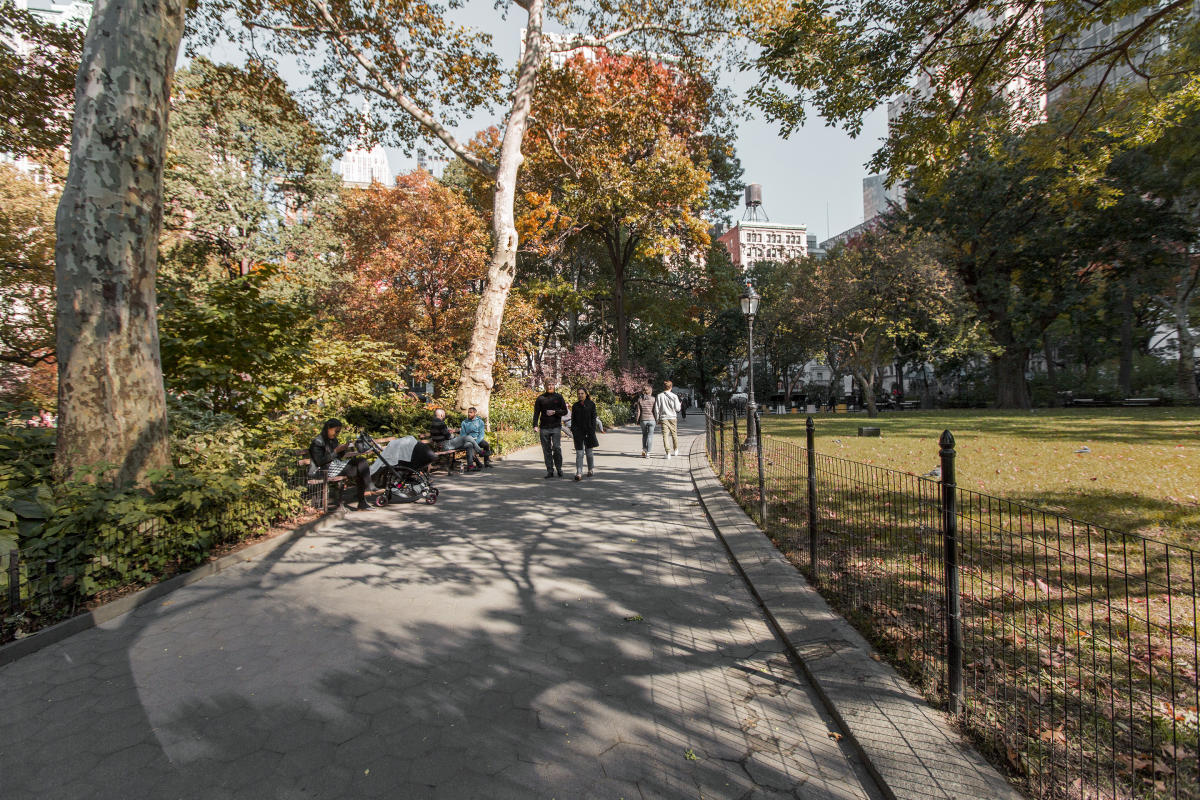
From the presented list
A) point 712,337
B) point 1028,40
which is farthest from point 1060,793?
point 712,337

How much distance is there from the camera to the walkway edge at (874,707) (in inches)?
89.1

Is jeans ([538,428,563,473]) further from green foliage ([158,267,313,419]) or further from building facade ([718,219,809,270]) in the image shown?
building facade ([718,219,809,270])

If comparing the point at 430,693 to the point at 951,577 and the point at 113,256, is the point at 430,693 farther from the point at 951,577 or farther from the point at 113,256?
the point at 113,256

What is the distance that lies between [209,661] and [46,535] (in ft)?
5.77

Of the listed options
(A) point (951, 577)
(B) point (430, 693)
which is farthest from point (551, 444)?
(A) point (951, 577)


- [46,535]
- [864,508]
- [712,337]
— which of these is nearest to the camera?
[46,535]

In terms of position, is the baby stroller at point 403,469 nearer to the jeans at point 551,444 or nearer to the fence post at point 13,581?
the jeans at point 551,444

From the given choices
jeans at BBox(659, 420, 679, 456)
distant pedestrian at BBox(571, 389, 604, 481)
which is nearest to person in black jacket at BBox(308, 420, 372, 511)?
distant pedestrian at BBox(571, 389, 604, 481)

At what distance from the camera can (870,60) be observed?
7402 mm

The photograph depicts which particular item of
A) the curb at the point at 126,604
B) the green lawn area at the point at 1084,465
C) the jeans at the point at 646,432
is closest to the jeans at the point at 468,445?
the jeans at the point at 646,432

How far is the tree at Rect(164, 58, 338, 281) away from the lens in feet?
73.2

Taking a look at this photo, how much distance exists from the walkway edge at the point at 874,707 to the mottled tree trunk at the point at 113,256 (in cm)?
582

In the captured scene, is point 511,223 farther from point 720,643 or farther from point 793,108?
point 720,643

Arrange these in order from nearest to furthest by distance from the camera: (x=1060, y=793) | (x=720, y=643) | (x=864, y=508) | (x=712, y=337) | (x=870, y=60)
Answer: (x=1060, y=793)
(x=720, y=643)
(x=864, y=508)
(x=870, y=60)
(x=712, y=337)
